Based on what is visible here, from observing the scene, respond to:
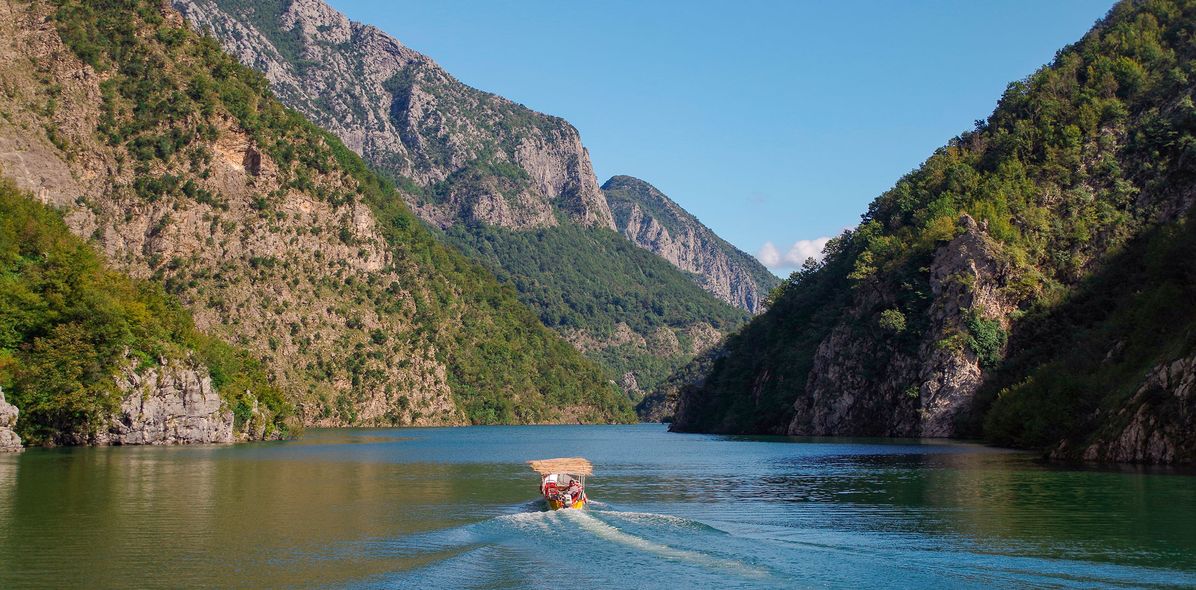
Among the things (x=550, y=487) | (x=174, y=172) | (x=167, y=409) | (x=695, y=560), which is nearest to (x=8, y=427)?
(x=167, y=409)

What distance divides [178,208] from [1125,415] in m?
149

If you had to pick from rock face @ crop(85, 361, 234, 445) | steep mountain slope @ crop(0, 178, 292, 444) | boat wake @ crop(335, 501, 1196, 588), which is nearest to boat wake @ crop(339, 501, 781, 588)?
boat wake @ crop(335, 501, 1196, 588)

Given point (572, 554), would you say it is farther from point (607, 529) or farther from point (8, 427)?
point (8, 427)

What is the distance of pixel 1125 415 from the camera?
222 ft

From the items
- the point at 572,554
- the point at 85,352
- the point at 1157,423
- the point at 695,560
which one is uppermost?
the point at 85,352

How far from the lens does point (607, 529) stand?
40.3 m

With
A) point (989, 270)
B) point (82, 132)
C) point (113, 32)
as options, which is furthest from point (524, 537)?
point (113, 32)

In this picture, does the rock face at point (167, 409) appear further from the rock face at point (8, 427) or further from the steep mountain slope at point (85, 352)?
the rock face at point (8, 427)

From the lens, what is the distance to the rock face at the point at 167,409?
336 feet

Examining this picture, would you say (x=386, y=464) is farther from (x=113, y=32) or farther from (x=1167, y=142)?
(x=113, y=32)

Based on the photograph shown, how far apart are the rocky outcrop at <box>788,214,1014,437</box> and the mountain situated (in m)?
0.25

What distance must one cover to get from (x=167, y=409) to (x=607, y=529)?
8100cm

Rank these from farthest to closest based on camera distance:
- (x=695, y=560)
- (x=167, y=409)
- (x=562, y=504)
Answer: (x=167, y=409)
(x=562, y=504)
(x=695, y=560)

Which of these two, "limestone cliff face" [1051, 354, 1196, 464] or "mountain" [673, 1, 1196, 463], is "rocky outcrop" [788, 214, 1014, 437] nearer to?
"mountain" [673, 1, 1196, 463]
